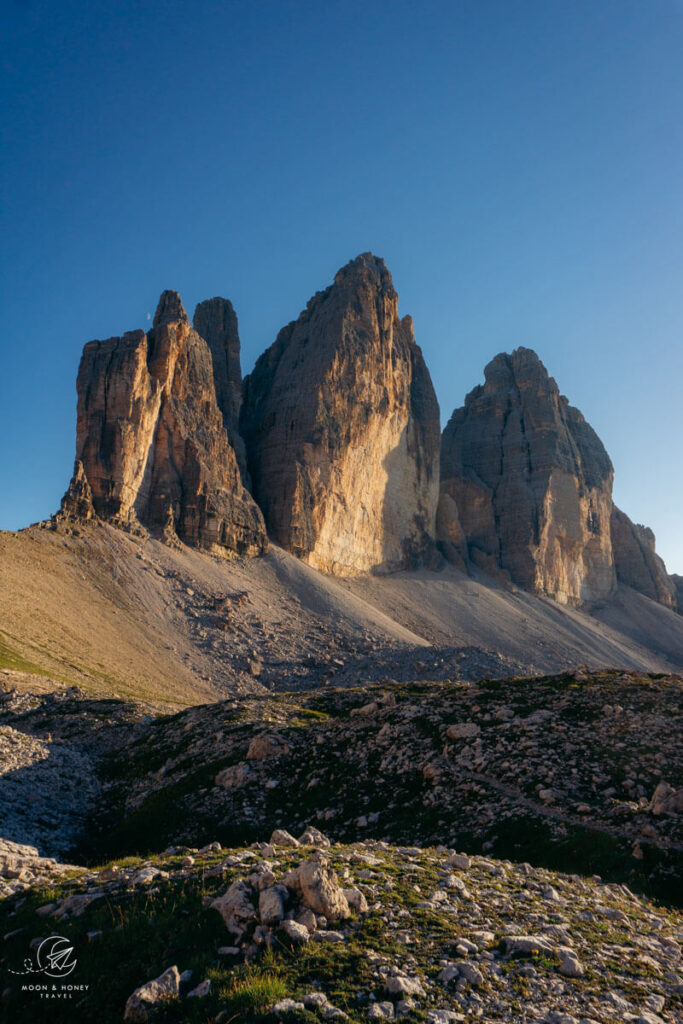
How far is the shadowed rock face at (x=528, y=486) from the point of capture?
14925cm

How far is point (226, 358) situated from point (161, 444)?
124 ft

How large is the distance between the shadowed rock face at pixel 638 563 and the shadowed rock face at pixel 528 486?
1119 cm

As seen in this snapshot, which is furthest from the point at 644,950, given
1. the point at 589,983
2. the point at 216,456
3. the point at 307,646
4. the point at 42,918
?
the point at 216,456

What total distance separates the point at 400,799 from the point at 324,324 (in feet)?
400

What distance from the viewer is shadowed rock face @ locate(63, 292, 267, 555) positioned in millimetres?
87938

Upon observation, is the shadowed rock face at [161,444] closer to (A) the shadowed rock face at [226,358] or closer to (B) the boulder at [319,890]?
(A) the shadowed rock face at [226,358]

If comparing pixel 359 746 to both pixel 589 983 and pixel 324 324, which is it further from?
pixel 324 324

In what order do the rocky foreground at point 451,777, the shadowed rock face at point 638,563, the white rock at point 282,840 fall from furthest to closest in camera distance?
the shadowed rock face at point 638,563, the rocky foreground at point 451,777, the white rock at point 282,840

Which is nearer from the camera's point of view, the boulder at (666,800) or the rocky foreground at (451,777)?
the boulder at (666,800)

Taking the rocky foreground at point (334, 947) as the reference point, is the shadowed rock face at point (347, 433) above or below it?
above

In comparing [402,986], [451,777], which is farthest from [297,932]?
[451,777]

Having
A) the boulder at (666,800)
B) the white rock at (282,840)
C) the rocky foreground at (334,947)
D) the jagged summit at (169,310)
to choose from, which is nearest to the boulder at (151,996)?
the rocky foreground at (334,947)

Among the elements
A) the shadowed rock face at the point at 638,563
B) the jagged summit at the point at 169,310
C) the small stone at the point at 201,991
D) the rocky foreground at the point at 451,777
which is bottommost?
the rocky foreground at the point at 451,777

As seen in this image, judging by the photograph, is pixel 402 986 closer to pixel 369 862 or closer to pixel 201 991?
pixel 201 991
